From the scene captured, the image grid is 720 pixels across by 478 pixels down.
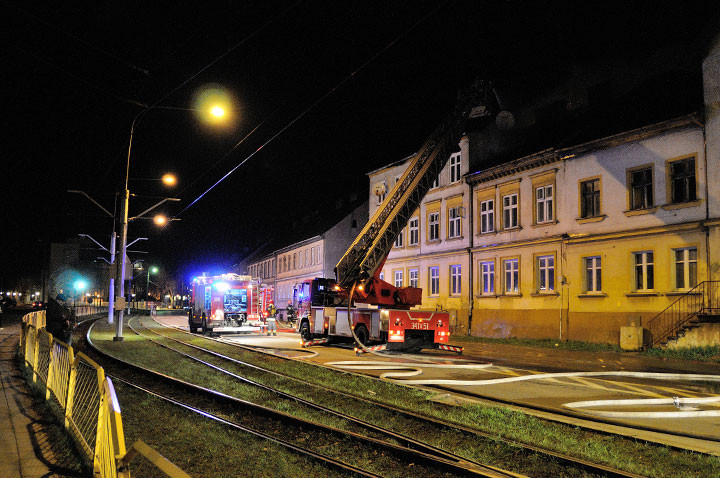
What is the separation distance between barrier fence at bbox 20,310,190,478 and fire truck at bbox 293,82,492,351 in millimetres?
10698

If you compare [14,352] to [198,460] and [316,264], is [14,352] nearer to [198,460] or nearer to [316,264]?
[198,460]

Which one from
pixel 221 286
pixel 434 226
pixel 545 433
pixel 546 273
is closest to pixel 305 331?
pixel 221 286

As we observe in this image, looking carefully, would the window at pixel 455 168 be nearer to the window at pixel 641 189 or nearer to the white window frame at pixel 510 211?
the white window frame at pixel 510 211

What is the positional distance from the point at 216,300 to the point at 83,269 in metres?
75.6

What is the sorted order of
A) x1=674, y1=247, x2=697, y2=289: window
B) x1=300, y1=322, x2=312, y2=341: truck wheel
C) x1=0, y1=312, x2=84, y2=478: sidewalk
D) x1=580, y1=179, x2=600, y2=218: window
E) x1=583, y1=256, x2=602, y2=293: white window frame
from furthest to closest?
x1=580, y1=179, x2=600, y2=218: window < x1=583, y1=256, x2=602, y2=293: white window frame < x1=300, y1=322, x2=312, y2=341: truck wheel < x1=674, y1=247, x2=697, y2=289: window < x1=0, y1=312, x2=84, y2=478: sidewalk

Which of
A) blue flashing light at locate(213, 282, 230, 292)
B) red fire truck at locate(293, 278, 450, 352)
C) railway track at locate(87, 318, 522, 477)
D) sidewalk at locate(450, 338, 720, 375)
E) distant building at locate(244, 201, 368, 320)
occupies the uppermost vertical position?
distant building at locate(244, 201, 368, 320)

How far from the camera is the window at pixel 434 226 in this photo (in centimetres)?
3609

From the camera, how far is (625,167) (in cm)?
2470

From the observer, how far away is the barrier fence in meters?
4.18

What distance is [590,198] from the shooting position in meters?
26.5

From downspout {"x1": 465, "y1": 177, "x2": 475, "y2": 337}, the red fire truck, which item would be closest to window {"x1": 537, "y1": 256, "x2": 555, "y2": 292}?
downspout {"x1": 465, "y1": 177, "x2": 475, "y2": 337}

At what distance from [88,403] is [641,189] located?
75.5ft

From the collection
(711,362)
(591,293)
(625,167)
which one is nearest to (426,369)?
(711,362)

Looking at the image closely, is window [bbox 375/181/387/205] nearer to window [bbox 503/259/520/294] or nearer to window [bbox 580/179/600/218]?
window [bbox 503/259/520/294]
